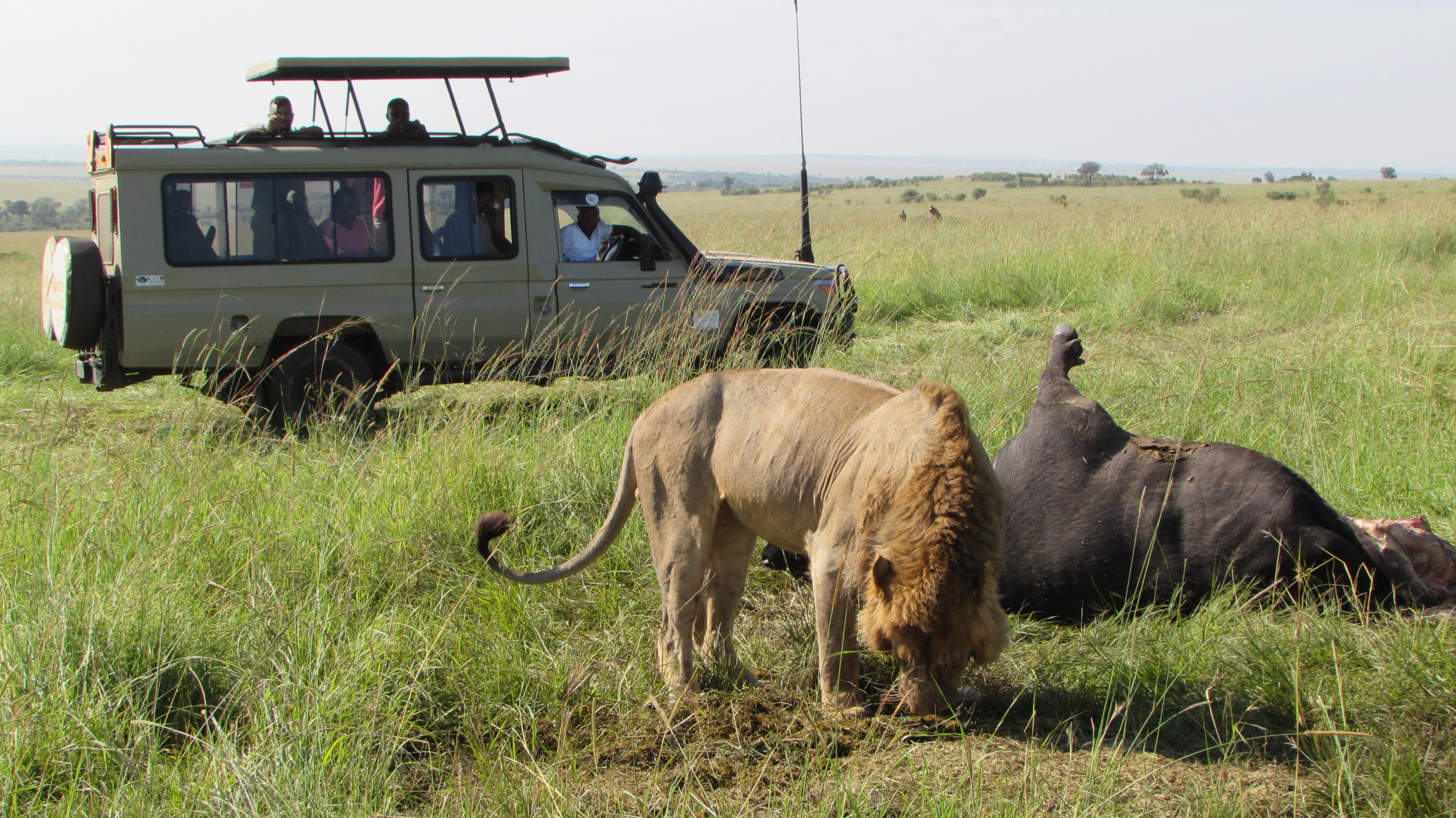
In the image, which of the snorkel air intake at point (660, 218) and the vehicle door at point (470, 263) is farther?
the snorkel air intake at point (660, 218)

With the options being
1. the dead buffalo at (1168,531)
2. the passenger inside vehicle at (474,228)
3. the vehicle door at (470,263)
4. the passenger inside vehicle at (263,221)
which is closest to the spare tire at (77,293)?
the passenger inside vehicle at (263,221)

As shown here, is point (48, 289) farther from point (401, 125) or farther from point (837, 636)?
point (837, 636)

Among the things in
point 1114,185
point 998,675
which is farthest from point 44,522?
point 1114,185

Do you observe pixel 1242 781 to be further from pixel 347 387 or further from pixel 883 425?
pixel 347 387

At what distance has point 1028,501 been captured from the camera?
13.3ft

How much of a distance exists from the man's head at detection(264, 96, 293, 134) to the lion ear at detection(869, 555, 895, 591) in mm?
6749

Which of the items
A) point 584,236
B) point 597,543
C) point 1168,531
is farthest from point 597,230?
point 1168,531

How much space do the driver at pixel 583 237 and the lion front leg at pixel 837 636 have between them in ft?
17.6

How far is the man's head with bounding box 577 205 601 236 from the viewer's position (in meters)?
8.02

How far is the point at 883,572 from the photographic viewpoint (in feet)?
8.98

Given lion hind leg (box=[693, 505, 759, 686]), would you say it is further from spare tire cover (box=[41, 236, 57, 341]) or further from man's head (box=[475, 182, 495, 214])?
spare tire cover (box=[41, 236, 57, 341])

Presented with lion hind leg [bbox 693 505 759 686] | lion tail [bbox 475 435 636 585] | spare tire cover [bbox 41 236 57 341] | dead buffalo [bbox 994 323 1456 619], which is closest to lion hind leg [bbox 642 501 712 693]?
lion hind leg [bbox 693 505 759 686]

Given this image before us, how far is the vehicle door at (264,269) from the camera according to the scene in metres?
6.94

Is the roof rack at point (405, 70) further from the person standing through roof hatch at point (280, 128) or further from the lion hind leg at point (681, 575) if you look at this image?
the lion hind leg at point (681, 575)
